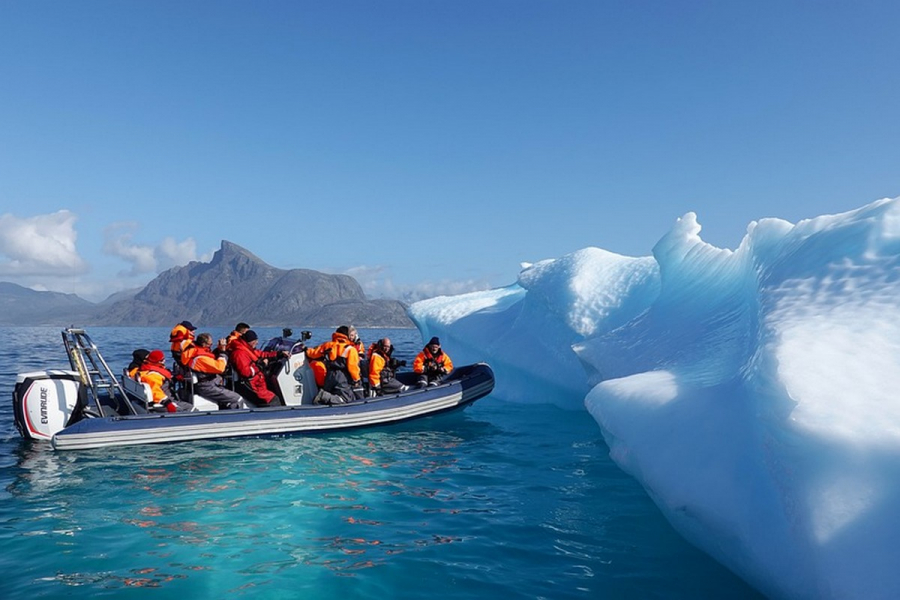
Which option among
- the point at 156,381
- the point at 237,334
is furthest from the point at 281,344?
the point at 156,381

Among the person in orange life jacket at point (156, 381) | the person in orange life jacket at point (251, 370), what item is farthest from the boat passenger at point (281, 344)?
the person in orange life jacket at point (156, 381)

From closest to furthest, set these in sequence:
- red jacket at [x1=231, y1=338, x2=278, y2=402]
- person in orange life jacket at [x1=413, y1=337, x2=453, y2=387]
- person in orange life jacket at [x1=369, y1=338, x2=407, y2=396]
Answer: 1. red jacket at [x1=231, y1=338, x2=278, y2=402]
2. person in orange life jacket at [x1=369, y1=338, x2=407, y2=396]
3. person in orange life jacket at [x1=413, y1=337, x2=453, y2=387]

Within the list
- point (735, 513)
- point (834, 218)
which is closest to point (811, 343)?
point (735, 513)

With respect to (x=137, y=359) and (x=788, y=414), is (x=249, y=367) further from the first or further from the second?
(x=788, y=414)

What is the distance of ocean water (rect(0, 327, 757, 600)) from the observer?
466cm

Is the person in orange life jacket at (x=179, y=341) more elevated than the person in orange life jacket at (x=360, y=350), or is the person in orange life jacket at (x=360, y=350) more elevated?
the person in orange life jacket at (x=179, y=341)

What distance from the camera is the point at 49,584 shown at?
15.1 ft

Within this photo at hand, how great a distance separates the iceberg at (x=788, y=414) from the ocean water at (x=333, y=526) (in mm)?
904

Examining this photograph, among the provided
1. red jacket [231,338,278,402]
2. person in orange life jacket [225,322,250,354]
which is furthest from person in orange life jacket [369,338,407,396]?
person in orange life jacket [225,322,250,354]

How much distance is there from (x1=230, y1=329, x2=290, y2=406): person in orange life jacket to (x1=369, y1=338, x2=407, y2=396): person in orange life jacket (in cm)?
175

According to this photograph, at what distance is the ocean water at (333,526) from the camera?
15.3ft

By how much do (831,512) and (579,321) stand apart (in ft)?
31.4

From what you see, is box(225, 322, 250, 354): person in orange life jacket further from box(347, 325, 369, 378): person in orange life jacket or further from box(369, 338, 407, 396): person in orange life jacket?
box(369, 338, 407, 396): person in orange life jacket

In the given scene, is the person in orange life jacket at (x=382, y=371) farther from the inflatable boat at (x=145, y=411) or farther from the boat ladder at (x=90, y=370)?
A: the boat ladder at (x=90, y=370)
